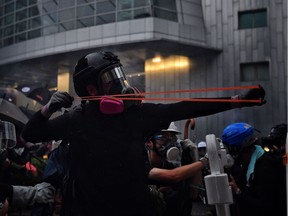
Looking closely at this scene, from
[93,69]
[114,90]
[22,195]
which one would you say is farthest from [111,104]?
[22,195]

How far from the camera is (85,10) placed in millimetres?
2479

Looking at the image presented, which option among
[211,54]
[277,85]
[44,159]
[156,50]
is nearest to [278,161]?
[277,85]

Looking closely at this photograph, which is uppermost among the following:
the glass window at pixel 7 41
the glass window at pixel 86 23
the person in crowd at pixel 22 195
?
the glass window at pixel 86 23

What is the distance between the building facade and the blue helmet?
39 mm

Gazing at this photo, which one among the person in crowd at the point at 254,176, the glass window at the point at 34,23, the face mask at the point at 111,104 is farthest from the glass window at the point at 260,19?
the glass window at the point at 34,23

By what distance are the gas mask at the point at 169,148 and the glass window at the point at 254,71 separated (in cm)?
45

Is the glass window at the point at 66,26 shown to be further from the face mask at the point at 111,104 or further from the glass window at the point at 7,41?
the face mask at the point at 111,104

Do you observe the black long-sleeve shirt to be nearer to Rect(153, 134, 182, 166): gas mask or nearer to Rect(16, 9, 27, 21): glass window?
Rect(153, 134, 182, 166): gas mask

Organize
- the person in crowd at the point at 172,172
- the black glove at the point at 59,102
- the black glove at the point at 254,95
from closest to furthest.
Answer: the black glove at the point at 254,95 < the black glove at the point at 59,102 < the person in crowd at the point at 172,172

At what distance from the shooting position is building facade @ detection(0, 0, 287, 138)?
2.30 metres

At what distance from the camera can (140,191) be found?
6.37 ft

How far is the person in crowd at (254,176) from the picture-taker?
2213 mm

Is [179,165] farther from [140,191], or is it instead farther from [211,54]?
[211,54]

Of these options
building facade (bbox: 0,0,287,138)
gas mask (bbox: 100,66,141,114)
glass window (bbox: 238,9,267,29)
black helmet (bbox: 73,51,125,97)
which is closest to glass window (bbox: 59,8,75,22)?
building facade (bbox: 0,0,287,138)
